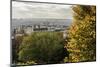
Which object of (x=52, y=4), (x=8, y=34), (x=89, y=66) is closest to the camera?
(x=8, y=34)

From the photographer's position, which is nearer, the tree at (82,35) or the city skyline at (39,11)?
the city skyline at (39,11)

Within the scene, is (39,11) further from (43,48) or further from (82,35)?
(82,35)

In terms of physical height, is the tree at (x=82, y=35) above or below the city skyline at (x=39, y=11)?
below

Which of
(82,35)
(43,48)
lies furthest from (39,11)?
(82,35)

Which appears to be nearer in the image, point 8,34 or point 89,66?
point 8,34

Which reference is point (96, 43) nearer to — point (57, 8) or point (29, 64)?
point (57, 8)

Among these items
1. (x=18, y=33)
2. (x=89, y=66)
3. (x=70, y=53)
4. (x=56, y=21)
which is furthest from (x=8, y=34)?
(x=89, y=66)
